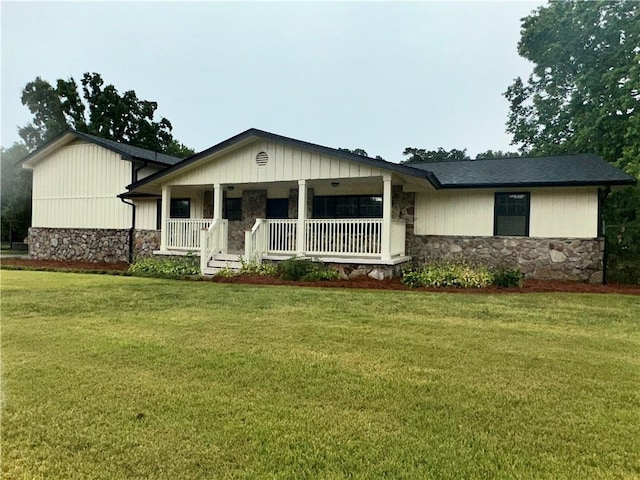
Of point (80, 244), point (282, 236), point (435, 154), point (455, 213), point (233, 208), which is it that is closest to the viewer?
point (455, 213)

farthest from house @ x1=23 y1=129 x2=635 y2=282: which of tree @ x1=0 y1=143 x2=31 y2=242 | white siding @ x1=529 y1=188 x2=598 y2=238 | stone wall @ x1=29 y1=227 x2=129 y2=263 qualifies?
tree @ x1=0 y1=143 x2=31 y2=242

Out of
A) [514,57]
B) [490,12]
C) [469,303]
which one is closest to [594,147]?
[514,57]

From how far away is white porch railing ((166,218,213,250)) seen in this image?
12.7m

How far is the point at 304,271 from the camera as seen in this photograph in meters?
10.3

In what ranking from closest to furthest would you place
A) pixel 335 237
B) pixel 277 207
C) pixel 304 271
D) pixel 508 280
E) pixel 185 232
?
pixel 508 280
pixel 304 271
pixel 335 237
pixel 185 232
pixel 277 207

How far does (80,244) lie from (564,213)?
17495mm

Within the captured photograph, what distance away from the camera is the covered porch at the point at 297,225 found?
10.8 metres

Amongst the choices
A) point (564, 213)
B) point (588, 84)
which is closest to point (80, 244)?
point (564, 213)

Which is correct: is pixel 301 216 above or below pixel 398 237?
above

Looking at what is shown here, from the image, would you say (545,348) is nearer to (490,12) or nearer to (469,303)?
(469,303)

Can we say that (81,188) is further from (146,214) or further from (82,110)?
(82,110)

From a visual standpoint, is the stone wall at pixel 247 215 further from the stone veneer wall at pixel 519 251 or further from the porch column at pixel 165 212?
the stone veneer wall at pixel 519 251

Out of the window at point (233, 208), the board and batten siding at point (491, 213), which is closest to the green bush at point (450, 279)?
the board and batten siding at point (491, 213)

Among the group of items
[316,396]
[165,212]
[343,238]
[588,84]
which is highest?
[588,84]
